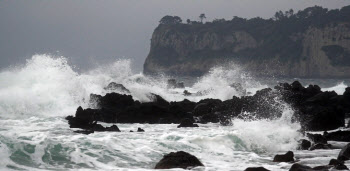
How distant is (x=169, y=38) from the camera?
128 m

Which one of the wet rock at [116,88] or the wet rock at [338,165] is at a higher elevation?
the wet rock at [116,88]

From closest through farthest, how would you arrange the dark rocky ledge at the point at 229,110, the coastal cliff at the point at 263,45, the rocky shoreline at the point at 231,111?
the rocky shoreline at the point at 231,111, the dark rocky ledge at the point at 229,110, the coastal cliff at the point at 263,45

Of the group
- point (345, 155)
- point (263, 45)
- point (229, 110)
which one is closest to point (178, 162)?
point (345, 155)

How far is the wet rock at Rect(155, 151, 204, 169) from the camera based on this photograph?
10695 millimetres

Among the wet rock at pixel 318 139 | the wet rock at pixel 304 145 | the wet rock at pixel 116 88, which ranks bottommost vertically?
the wet rock at pixel 304 145

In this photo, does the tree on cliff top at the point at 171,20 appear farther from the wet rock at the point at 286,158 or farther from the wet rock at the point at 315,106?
the wet rock at the point at 286,158

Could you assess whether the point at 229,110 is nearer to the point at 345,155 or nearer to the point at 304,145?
the point at 304,145

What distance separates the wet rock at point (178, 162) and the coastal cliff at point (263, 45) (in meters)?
93.2

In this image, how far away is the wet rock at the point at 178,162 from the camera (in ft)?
35.1

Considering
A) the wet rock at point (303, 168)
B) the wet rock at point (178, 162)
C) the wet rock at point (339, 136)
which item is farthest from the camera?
the wet rock at point (339, 136)

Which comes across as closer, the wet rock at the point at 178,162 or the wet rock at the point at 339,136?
the wet rock at the point at 178,162

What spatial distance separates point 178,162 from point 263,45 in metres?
109

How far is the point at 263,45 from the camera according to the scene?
11681 centimetres

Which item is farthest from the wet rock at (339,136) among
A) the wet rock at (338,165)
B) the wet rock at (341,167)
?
→ the wet rock at (341,167)
